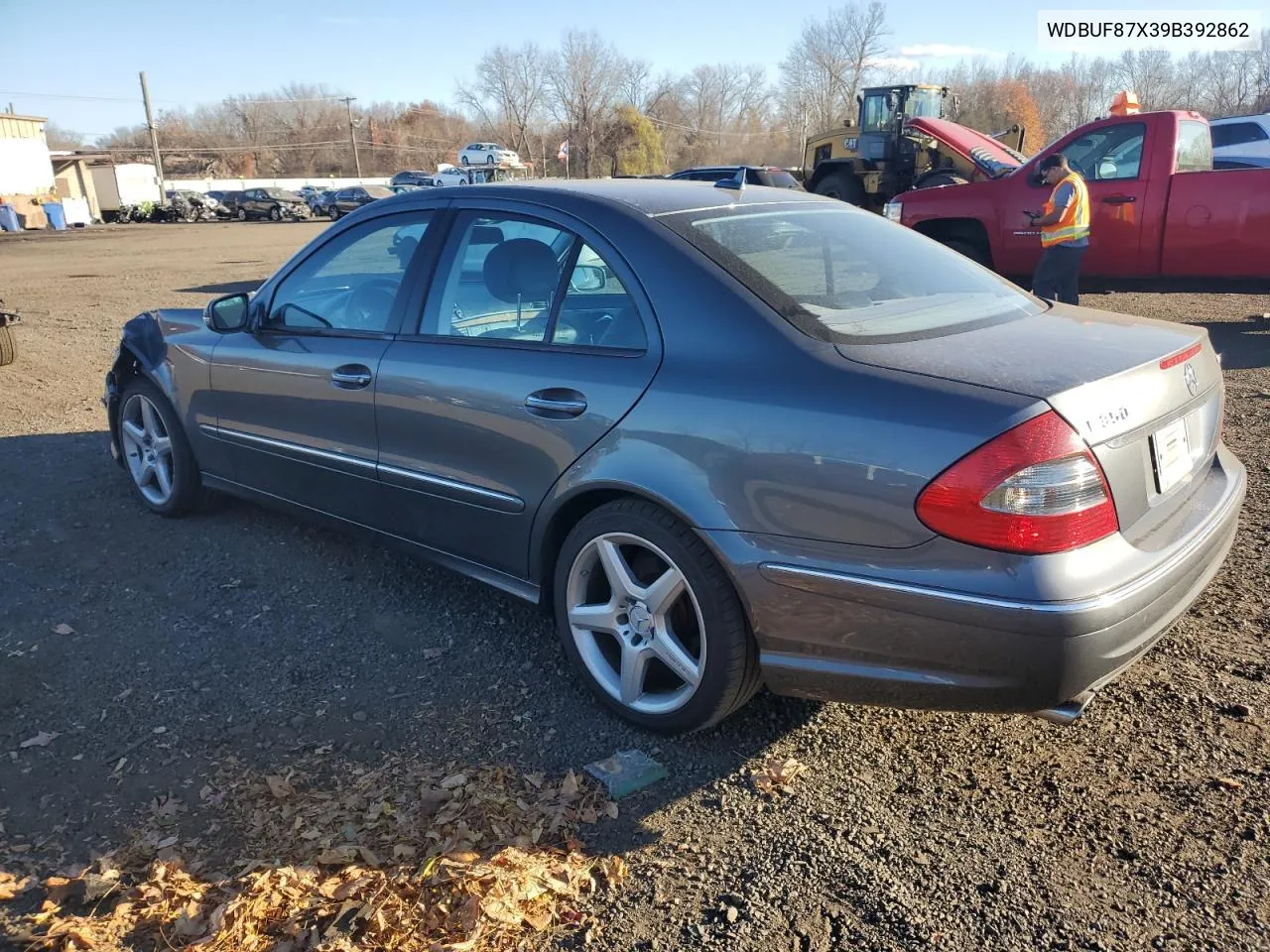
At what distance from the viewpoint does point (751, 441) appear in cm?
252

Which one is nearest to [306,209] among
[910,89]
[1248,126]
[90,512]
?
[910,89]

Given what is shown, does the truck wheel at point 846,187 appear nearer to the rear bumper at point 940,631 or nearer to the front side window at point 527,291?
the front side window at point 527,291

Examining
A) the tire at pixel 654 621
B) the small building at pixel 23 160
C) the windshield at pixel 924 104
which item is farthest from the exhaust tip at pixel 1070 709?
the small building at pixel 23 160

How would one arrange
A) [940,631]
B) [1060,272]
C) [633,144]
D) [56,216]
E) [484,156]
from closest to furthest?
[940,631] → [1060,272] → [56,216] → [484,156] → [633,144]

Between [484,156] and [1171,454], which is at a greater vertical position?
[484,156]

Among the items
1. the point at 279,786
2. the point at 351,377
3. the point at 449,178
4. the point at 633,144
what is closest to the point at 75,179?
the point at 449,178

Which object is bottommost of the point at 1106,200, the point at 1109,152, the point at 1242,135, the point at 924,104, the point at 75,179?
the point at 1106,200

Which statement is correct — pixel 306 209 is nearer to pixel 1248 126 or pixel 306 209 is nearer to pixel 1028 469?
pixel 1248 126

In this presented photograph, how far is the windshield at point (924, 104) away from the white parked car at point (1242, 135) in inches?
207

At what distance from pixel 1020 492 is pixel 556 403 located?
1.40 metres

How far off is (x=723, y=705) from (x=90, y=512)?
152 inches

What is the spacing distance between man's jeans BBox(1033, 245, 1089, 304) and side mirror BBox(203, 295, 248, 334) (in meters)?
6.80

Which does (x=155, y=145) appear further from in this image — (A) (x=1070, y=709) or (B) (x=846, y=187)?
(A) (x=1070, y=709)

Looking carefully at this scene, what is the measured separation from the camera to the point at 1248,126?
53.7ft
